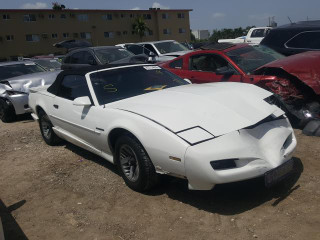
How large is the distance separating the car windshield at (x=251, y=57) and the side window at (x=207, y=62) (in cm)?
21

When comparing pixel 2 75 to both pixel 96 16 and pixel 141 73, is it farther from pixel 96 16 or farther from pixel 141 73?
pixel 96 16

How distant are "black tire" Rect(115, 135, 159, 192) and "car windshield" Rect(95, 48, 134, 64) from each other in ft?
21.9

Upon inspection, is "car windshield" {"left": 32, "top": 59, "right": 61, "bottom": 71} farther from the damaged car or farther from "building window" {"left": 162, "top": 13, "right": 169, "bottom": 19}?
"building window" {"left": 162, "top": 13, "right": 169, "bottom": 19}

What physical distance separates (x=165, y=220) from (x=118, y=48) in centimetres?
854

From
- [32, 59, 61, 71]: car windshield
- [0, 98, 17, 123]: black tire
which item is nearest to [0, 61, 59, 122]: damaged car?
[0, 98, 17, 123]: black tire

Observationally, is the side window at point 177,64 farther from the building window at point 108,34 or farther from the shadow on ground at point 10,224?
the building window at point 108,34

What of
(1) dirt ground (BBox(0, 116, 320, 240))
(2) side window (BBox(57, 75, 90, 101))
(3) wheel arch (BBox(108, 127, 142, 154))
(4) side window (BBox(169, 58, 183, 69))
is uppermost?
(4) side window (BBox(169, 58, 183, 69))

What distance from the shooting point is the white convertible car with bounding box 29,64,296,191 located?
3.09 metres

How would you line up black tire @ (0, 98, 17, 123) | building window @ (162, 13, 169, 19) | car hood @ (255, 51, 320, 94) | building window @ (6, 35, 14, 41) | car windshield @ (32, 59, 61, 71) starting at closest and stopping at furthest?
car hood @ (255, 51, 320, 94) < black tire @ (0, 98, 17, 123) < car windshield @ (32, 59, 61, 71) < building window @ (6, 35, 14, 41) < building window @ (162, 13, 169, 19)

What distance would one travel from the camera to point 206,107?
141 inches

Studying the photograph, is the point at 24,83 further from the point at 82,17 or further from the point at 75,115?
the point at 82,17

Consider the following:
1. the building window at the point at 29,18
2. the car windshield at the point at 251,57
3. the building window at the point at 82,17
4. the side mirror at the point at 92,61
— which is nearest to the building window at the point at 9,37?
the building window at the point at 29,18

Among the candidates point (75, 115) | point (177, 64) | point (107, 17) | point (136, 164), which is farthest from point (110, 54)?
point (107, 17)

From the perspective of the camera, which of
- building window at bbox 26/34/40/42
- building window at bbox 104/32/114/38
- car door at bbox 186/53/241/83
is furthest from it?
building window at bbox 104/32/114/38
